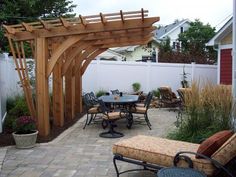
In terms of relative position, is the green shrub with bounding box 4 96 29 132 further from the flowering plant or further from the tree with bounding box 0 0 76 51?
the tree with bounding box 0 0 76 51

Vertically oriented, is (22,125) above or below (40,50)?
below

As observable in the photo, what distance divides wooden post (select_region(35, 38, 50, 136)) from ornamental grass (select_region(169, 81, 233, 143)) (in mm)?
3077

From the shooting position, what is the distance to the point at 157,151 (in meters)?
3.92

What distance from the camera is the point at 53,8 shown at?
1641 cm

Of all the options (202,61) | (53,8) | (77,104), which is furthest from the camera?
(202,61)

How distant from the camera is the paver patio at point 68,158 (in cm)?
464

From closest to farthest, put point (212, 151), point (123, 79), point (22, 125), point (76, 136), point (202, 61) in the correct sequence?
point (212, 151)
point (22, 125)
point (76, 136)
point (123, 79)
point (202, 61)

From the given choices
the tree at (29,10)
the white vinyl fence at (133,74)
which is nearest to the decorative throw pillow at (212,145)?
the white vinyl fence at (133,74)

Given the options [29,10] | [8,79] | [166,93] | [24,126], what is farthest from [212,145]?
[29,10]

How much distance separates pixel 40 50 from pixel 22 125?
174 centimetres

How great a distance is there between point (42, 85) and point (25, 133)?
1.18m

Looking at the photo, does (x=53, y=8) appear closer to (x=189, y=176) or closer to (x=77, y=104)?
(x=77, y=104)

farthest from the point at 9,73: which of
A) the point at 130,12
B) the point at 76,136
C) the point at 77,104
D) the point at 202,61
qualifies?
the point at 202,61

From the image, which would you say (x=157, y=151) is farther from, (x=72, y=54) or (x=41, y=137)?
(x=72, y=54)
